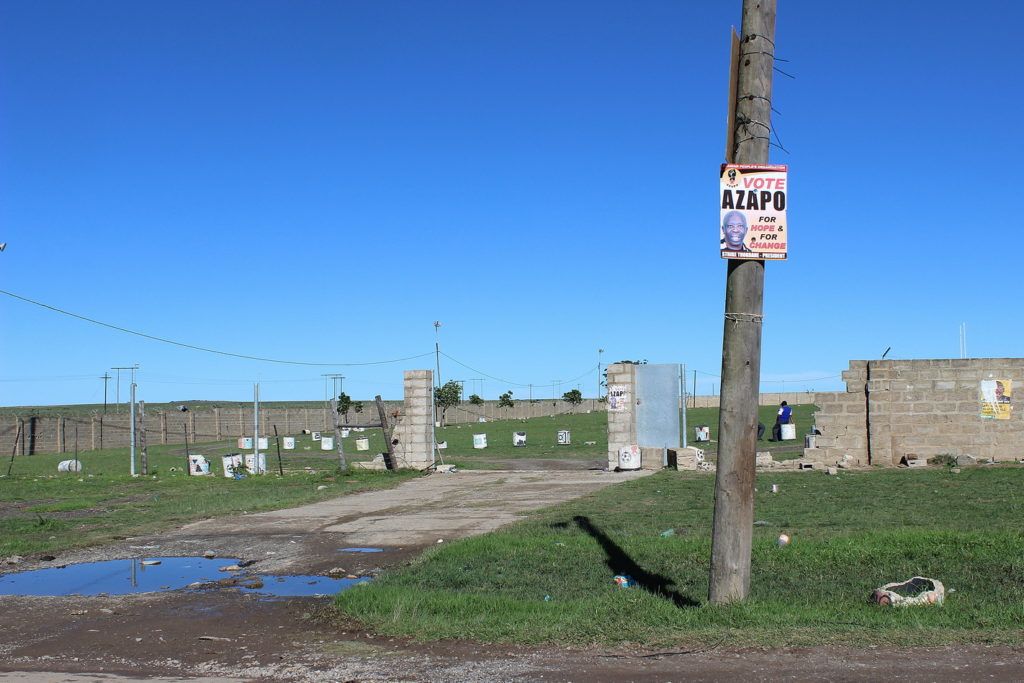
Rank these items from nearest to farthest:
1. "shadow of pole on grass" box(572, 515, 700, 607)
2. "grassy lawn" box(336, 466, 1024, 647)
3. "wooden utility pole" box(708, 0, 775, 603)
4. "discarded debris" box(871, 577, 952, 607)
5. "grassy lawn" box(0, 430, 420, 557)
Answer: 1. "grassy lawn" box(336, 466, 1024, 647)
2. "wooden utility pole" box(708, 0, 775, 603)
3. "discarded debris" box(871, 577, 952, 607)
4. "shadow of pole on grass" box(572, 515, 700, 607)
5. "grassy lawn" box(0, 430, 420, 557)

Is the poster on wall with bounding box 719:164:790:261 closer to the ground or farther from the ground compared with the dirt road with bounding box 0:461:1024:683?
farther from the ground

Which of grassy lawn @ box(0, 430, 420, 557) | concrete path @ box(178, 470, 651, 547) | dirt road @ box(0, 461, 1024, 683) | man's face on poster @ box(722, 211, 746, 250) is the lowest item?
→ grassy lawn @ box(0, 430, 420, 557)

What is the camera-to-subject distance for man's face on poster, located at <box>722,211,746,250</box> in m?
6.60

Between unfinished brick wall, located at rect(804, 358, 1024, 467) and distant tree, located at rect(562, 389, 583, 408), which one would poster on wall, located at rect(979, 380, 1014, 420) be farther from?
distant tree, located at rect(562, 389, 583, 408)

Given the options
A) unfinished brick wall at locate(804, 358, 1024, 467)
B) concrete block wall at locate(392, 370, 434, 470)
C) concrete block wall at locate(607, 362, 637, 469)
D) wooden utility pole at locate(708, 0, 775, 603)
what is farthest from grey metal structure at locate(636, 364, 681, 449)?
wooden utility pole at locate(708, 0, 775, 603)

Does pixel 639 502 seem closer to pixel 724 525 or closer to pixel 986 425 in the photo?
pixel 724 525

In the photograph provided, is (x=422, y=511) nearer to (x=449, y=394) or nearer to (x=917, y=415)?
(x=917, y=415)

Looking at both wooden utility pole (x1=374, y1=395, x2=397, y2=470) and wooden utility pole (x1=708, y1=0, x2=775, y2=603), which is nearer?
wooden utility pole (x1=708, y1=0, x2=775, y2=603)

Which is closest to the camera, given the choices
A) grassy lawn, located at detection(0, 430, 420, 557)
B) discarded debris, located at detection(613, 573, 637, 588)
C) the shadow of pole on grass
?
the shadow of pole on grass

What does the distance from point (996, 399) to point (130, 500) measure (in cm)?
1914

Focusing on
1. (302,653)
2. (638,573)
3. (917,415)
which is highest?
(917,415)

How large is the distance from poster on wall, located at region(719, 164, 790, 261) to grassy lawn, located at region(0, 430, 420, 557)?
9405 mm

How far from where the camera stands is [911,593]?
711 centimetres

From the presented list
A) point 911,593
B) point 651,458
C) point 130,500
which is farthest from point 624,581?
point 651,458
